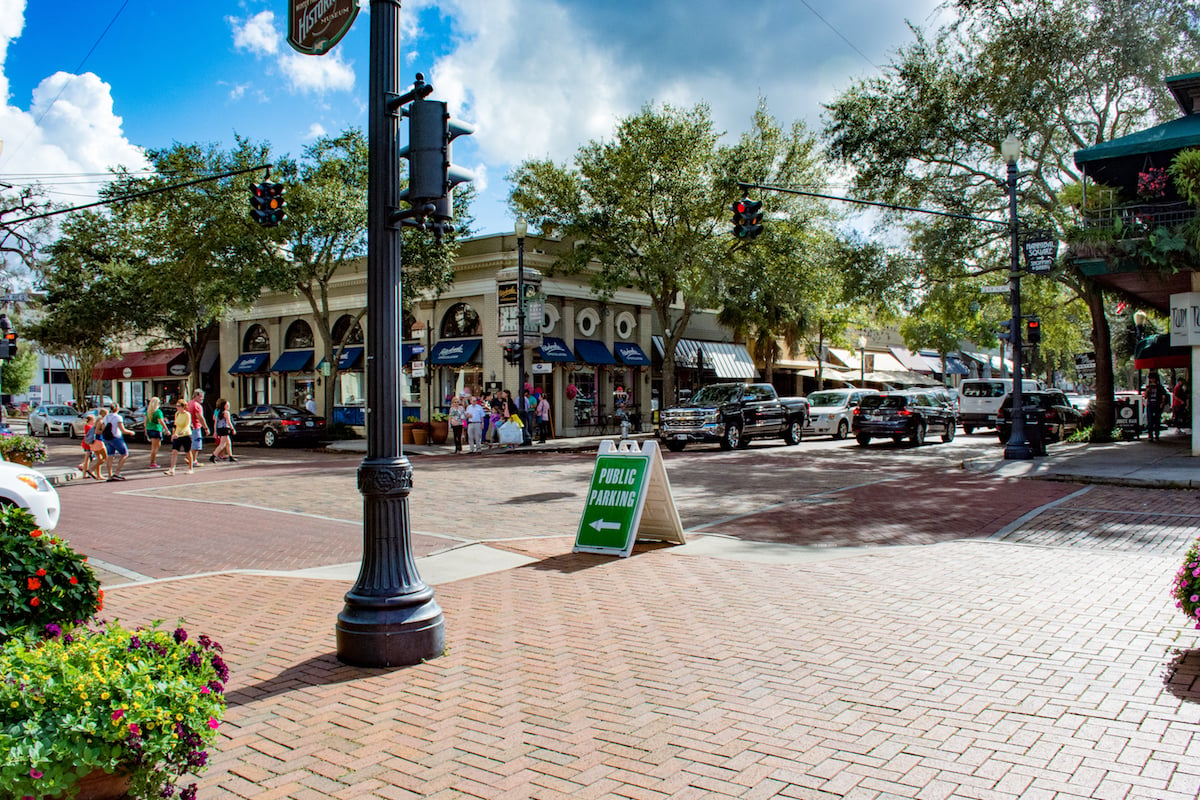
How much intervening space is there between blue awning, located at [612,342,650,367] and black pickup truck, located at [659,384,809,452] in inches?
360

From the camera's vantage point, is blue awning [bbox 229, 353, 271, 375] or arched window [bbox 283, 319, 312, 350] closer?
arched window [bbox 283, 319, 312, 350]

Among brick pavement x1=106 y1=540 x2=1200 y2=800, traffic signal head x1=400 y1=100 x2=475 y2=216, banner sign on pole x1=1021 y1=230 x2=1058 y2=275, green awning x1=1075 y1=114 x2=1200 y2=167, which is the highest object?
green awning x1=1075 y1=114 x2=1200 y2=167

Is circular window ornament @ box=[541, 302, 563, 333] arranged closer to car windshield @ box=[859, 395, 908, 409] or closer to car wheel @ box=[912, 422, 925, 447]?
car windshield @ box=[859, 395, 908, 409]

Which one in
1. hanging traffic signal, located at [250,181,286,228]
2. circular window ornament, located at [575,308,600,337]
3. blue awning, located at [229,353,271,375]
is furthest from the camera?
blue awning, located at [229,353,271,375]

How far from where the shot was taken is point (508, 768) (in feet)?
12.9

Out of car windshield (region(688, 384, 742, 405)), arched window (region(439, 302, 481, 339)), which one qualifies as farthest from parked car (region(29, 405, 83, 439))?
car windshield (region(688, 384, 742, 405))

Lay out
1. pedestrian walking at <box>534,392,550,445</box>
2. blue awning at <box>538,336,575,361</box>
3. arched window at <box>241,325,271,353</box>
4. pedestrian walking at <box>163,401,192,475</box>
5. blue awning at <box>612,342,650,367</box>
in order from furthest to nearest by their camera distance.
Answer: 1. arched window at <box>241,325,271,353</box>
2. blue awning at <box>612,342,650,367</box>
3. blue awning at <box>538,336,575,361</box>
4. pedestrian walking at <box>534,392,550,445</box>
5. pedestrian walking at <box>163,401,192,475</box>

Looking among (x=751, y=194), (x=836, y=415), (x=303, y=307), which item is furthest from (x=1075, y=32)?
(x=303, y=307)

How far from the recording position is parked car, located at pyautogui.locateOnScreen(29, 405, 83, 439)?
4150 centimetres

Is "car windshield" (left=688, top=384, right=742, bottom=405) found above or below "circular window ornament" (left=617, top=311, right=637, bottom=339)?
below

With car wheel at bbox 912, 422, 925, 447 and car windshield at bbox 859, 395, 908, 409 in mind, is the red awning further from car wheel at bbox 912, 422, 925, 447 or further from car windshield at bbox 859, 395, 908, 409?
car wheel at bbox 912, 422, 925, 447

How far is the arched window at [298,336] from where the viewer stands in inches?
1565

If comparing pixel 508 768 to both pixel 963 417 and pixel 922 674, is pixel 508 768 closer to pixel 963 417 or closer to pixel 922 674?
pixel 922 674

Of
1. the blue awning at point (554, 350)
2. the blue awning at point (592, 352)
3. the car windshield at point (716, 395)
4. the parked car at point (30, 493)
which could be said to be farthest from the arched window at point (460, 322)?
the parked car at point (30, 493)
